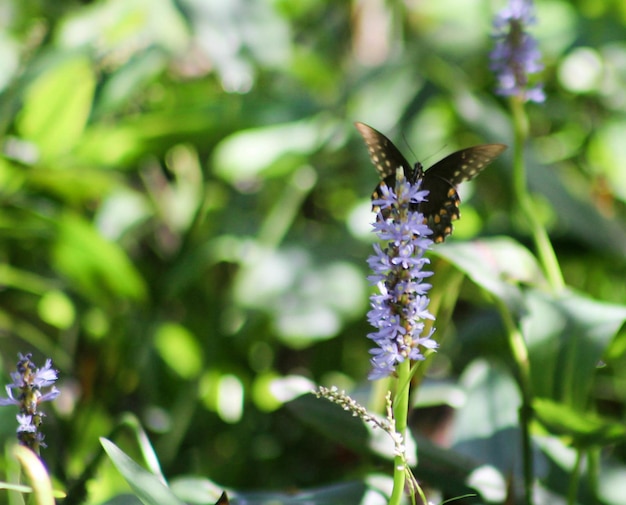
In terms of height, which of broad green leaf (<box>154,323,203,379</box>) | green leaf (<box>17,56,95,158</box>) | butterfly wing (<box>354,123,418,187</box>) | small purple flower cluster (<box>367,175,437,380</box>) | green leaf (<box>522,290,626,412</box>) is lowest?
broad green leaf (<box>154,323,203,379</box>)

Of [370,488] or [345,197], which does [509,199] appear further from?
[370,488]

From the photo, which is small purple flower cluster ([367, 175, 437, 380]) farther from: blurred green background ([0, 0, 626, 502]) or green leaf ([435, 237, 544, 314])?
blurred green background ([0, 0, 626, 502])

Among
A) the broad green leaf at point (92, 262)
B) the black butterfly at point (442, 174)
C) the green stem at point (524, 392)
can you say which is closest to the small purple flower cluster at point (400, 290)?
the black butterfly at point (442, 174)

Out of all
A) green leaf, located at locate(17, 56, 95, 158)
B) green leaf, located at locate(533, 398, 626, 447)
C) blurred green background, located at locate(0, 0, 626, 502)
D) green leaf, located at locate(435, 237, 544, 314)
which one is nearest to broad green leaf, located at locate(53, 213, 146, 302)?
blurred green background, located at locate(0, 0, 626, 502)

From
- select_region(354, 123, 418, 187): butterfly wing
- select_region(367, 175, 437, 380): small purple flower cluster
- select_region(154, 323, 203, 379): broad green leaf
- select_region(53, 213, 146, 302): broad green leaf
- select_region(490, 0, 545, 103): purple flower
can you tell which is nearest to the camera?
select_region(367, 175, 437, 380): small purple flower cluster

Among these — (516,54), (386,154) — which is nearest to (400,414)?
(386,154)

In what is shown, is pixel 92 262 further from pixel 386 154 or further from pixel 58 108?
pixel 386 154
